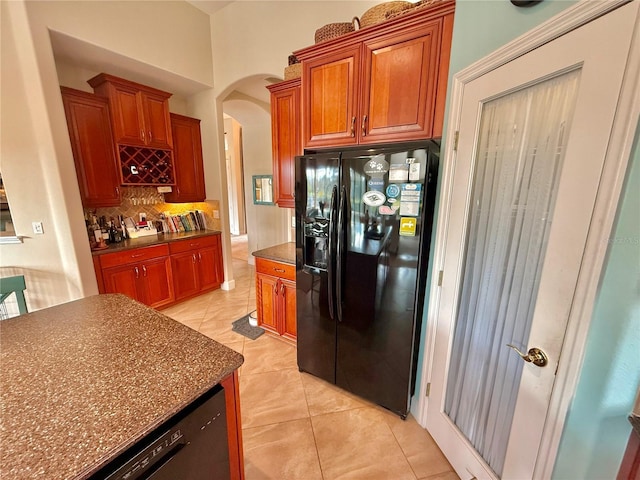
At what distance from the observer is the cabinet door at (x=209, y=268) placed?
3631mm

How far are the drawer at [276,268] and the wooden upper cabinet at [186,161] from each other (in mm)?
1832

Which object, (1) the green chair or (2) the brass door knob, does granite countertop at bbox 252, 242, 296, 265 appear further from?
(2) the brass door knob

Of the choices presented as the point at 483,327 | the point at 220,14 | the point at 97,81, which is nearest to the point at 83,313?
the point at 483,327

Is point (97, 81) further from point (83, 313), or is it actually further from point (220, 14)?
point (83, 313)

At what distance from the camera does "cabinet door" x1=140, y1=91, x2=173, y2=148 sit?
303cm

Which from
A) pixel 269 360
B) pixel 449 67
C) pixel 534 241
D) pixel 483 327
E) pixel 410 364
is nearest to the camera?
pixel 534 241

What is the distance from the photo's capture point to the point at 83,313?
130 centimetres

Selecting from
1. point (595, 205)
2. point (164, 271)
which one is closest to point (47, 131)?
point (164, 271)

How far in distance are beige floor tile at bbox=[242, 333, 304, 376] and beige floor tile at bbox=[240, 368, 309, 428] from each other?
6 cm

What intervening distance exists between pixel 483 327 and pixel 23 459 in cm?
164

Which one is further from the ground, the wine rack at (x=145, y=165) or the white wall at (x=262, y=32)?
the white wall at (x=262, y=32)

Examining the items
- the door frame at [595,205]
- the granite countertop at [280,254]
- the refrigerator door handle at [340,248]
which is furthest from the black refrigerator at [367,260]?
the door frame at [595,205]

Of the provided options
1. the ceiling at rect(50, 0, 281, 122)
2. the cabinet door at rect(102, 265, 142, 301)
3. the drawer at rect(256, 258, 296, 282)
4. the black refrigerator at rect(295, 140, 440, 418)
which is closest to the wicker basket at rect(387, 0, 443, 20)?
the black refrigerator at rect(295, 140, 440, 418)

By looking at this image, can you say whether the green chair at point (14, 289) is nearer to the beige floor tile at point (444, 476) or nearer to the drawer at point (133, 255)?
the drawer at point (133, 255)
